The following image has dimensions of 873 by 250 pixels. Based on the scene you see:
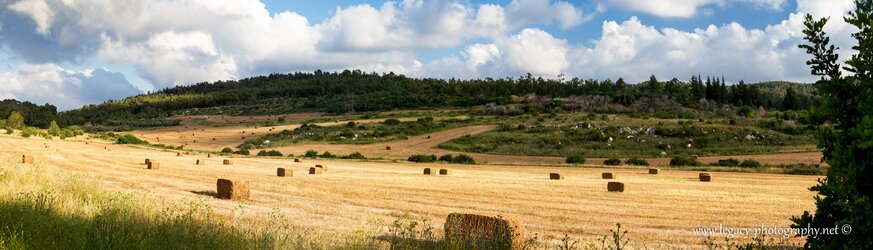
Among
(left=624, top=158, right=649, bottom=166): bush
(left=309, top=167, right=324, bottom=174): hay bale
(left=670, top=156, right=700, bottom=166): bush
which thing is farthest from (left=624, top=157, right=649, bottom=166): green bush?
(left=309, top=167, right=324, bottom=174): hay bale

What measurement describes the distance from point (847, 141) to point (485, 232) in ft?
22.6

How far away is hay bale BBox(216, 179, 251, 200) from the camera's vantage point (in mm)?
21219

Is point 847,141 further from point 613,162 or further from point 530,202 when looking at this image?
point 613,162

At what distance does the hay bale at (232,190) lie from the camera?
2122cm

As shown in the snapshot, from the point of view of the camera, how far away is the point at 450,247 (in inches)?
439

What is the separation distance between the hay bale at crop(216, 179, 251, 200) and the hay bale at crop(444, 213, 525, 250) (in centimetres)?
1072

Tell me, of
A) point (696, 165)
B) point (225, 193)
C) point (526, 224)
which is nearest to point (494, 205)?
point (526, 224)

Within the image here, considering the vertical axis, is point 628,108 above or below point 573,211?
above

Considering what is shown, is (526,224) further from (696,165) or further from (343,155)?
(343,155)

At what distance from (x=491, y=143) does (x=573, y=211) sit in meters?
55.2

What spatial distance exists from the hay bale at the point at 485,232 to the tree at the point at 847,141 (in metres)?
5.82

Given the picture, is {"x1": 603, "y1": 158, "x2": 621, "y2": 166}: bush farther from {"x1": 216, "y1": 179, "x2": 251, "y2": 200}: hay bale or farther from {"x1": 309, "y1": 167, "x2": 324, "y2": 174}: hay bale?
Result: {"x1": 216, "y1": 179, "x2": 251, "y2": 200}: hay bale

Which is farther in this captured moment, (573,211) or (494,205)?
(494,205)

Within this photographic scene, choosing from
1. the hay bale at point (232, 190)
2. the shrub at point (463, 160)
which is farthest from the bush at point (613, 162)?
the hay bale at point (232, 190)
